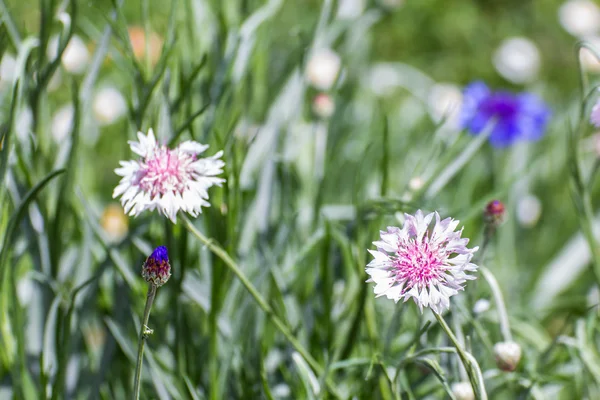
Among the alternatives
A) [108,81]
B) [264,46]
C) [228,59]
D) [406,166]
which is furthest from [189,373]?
[108,81]

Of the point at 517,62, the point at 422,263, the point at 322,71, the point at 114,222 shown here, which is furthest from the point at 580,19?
the point at 422,263

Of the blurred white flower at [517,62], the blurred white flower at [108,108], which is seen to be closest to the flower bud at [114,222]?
the blurred white flower at [108,108]

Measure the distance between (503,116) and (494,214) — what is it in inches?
30.3

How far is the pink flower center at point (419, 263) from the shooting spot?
1.49 feet

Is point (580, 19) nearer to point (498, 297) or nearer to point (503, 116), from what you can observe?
point (503, 116)

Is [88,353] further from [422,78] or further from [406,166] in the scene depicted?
[422,78]

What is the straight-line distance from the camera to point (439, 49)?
6.86 feet

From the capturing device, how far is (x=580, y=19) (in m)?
1.92

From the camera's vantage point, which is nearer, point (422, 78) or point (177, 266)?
point (177, 266)

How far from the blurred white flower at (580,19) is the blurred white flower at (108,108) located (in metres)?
1.16

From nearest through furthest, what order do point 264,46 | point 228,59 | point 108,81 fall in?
point 228,59 < point 264,46 < point 108,81

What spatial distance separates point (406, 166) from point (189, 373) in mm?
635

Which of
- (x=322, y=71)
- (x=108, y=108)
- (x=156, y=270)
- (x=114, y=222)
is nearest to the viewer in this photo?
(x=156, y=270)

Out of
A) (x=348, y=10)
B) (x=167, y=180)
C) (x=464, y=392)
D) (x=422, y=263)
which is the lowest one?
(x=464, y=392)
